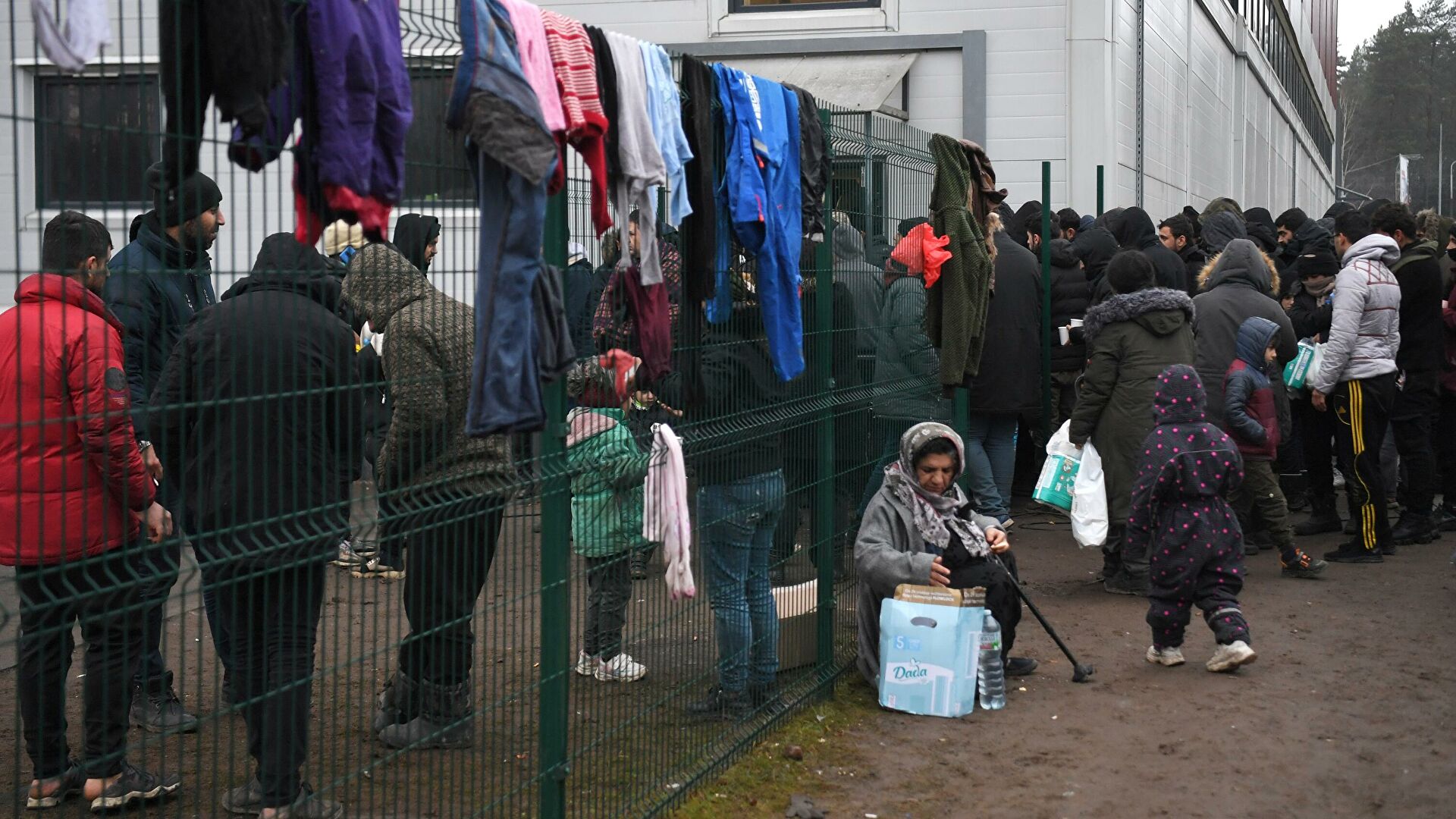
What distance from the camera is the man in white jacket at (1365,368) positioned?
9.41 meters

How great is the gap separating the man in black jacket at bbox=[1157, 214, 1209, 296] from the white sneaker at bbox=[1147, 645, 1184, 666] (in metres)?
4.50

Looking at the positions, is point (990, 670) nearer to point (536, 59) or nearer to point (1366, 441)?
point (536, 59)

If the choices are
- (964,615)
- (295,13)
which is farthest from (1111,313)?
(295,13)

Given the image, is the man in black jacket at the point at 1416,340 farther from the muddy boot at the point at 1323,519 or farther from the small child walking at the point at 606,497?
the small child walking at the point at 606,497

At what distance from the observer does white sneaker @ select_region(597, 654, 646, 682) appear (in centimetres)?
498

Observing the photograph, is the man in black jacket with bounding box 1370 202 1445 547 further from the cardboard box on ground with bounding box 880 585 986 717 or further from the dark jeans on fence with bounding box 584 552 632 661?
the dark jeans on fence with bounding box 584 552 632 661

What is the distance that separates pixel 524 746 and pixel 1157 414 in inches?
152

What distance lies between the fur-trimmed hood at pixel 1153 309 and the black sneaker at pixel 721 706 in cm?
383

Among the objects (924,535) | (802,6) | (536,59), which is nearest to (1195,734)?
(924,535)

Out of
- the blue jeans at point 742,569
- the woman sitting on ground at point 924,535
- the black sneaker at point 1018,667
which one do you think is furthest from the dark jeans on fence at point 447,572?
the black sneaker at point 1018,667

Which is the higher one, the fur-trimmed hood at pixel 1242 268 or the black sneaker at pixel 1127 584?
the fur-trimmed hood at pixel 1242 268

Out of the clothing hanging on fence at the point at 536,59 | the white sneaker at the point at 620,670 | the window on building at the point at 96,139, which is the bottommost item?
the white sneaker at the point at 620,670

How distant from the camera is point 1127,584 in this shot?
8.88 m

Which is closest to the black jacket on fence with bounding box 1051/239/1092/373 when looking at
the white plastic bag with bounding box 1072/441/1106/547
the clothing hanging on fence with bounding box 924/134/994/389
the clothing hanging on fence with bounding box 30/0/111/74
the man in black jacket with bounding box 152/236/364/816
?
the white plastic bag with bounding box 1072/441/1106/547
